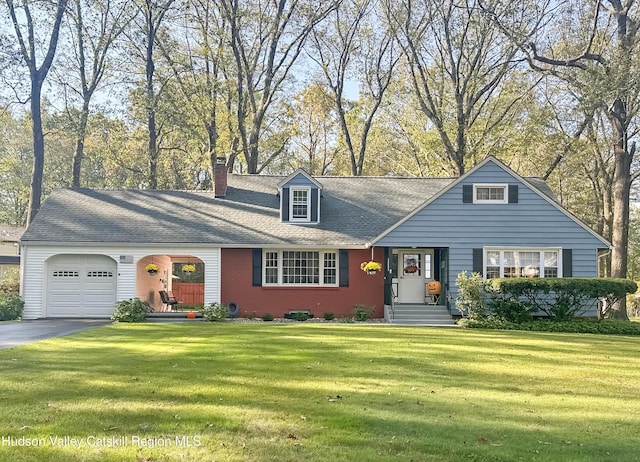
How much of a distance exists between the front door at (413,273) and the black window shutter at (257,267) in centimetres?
513

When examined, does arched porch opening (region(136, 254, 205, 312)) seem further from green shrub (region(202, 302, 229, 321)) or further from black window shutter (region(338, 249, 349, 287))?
black window shutter (region(338, 249, 349, 287))

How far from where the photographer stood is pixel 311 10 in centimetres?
3050

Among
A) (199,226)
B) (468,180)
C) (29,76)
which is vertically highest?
(29,76)

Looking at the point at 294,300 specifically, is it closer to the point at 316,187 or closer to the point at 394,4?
the point at 316,187

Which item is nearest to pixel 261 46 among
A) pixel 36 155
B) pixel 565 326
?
pixel 36 155

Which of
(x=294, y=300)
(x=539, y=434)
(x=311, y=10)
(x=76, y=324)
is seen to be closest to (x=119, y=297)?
(x=76, y=324)

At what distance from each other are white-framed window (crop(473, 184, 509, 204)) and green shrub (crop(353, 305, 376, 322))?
5.32m

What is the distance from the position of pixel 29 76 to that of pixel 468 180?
21571 millimetres

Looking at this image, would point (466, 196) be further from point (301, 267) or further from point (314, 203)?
point (301, 267)

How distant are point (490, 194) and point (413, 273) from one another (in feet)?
13.0

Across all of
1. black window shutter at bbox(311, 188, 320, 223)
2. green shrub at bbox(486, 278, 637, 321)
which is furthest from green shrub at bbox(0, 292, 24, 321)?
green shrub at bbox(486, 278, 637, 321)

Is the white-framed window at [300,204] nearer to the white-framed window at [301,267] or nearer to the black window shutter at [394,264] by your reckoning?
the white-framed window at [301,267]

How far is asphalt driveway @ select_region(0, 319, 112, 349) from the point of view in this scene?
12.4 metres

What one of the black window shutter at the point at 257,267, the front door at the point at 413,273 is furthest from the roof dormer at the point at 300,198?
the front door at the point at 413,273
